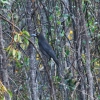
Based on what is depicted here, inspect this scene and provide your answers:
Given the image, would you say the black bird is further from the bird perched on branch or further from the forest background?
the forest background

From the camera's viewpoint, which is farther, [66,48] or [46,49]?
[66,48]

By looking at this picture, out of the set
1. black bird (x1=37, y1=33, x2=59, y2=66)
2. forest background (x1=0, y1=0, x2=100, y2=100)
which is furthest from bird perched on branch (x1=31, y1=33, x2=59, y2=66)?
forest background (x1=0, y1=0, x2=100, y2=100)

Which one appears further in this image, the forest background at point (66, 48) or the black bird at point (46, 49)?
the black bird at point (46, 49)

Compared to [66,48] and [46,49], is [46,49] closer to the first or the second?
[46,49]

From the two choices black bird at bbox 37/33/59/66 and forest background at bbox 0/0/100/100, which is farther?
black bird at bbox 37/33/59/66

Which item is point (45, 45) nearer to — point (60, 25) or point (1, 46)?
point (60, 25)

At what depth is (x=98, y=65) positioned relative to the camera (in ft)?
22.7

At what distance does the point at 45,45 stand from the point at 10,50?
2.07 metres

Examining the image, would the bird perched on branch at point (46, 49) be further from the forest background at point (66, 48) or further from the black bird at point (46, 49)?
the forest background at point (66, 48)

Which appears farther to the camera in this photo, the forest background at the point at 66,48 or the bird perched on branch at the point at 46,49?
the bird perched on branch at the point at 46,49

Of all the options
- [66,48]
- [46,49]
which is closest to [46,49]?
[46,49]

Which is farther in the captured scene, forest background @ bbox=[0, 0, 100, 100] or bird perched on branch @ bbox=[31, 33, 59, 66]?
bird perched on branch @ bbox=[31, 33, 59, 66]

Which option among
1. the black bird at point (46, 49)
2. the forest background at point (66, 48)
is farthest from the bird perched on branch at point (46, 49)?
the forest background at point (66, 48)

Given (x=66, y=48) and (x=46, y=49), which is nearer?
(x=46, y=49)
